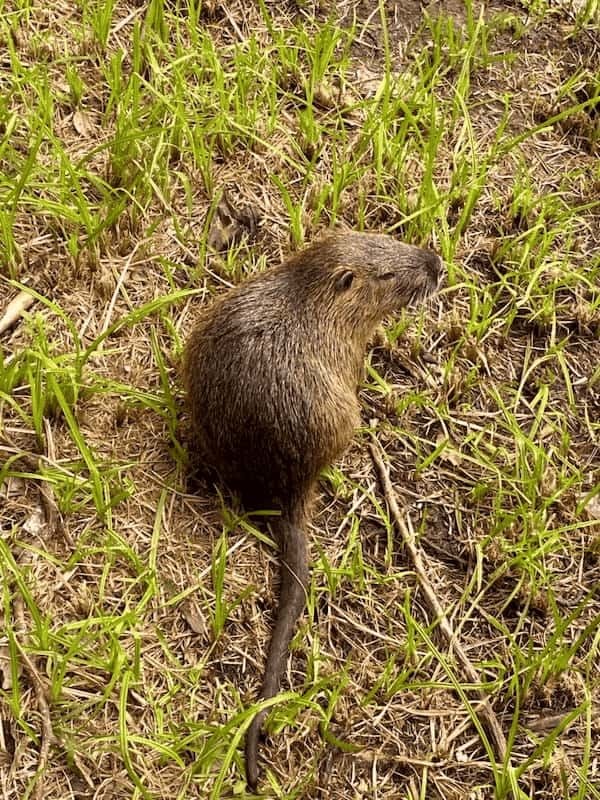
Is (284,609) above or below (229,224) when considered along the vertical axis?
below

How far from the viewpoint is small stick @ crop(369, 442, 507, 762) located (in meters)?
2.87

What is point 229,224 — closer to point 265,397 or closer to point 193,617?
point 265,397

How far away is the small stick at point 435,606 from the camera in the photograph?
2873mm

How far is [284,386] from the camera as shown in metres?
2.89

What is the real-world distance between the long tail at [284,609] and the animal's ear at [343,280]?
2.45ft

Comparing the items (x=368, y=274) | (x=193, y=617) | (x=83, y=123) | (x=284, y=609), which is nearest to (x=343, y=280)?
(x=368, y=274)

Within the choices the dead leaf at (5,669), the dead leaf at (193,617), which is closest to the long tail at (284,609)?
the dead leaf at (193,617)

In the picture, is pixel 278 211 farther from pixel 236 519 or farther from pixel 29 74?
pixel 236 519

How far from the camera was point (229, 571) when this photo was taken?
299 cm

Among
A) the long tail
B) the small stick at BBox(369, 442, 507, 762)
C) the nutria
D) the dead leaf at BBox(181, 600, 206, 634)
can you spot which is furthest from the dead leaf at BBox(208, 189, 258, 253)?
the dead leaf at BBox(181, 600, 206, 634)

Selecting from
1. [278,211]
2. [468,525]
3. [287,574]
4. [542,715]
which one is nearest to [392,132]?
[278,211]

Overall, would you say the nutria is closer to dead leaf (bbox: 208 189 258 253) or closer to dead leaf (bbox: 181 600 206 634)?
dead leaf (bbox: 181 600 206 634)

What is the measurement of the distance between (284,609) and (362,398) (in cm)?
88

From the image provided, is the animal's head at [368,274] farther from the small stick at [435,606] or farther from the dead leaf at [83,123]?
the dead leaf at [83,123]
